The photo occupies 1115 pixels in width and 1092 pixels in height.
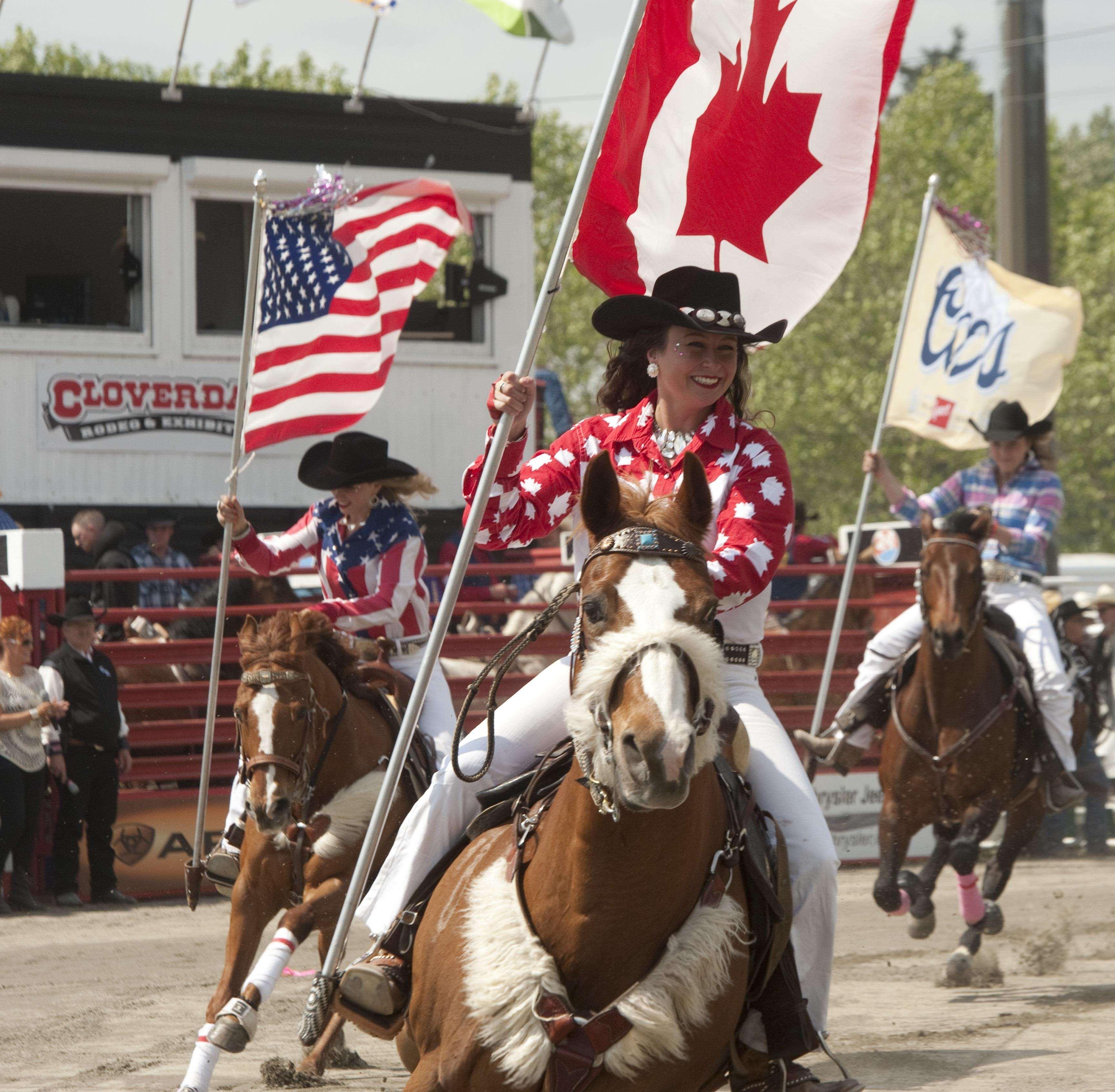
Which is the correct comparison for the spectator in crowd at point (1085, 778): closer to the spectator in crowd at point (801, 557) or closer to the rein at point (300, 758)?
the spectator in crowd at point (801, 557)

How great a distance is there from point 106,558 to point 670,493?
9867 millimetres

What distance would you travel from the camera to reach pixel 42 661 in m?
12.8

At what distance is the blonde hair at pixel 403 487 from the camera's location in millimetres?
8125

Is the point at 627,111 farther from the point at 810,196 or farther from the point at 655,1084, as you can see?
the point at 655,1084

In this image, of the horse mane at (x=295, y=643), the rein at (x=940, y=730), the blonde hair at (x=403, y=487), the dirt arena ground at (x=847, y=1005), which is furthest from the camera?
the rein at (x=940, y=730)

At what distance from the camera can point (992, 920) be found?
9.81 m

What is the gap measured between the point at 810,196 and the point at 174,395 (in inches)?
521

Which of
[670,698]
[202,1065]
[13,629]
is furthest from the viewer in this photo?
[13,629]

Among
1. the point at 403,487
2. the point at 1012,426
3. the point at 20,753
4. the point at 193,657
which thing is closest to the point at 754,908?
the point at 403,487

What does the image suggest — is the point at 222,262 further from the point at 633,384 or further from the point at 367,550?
the point at 633,384

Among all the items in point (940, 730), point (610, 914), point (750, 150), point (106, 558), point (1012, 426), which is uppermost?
point (750, 150)

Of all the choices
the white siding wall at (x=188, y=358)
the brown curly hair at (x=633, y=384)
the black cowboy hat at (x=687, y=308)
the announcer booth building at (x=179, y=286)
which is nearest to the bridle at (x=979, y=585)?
the brown curly hair at (x=633, y=384)

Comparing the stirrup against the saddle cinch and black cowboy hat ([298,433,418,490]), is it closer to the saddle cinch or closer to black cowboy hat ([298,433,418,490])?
the saddle cinch

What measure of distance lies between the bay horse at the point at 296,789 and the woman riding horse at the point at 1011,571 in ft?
14.4
